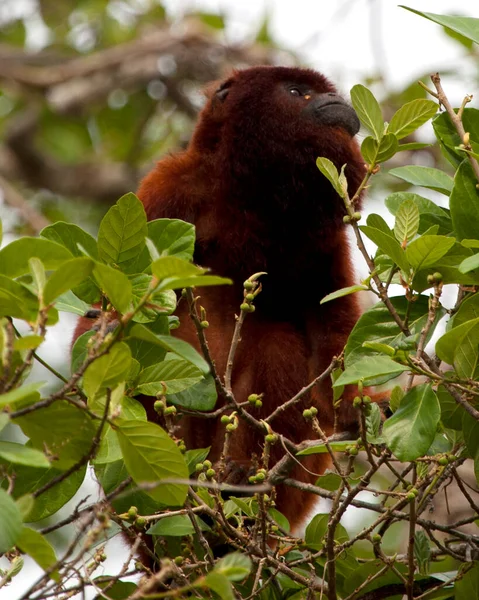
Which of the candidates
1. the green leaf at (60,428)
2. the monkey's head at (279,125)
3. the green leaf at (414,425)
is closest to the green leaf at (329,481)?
the green leaf at (414,425)

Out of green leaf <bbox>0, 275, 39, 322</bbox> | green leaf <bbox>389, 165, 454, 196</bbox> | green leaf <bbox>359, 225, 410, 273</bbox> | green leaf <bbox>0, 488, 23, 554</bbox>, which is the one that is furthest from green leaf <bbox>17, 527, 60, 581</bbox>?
green leaf <bbox>389, 165, 454, 196</bbox>

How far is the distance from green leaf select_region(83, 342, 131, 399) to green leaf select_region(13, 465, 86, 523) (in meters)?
0.43

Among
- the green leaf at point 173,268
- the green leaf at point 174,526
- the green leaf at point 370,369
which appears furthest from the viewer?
the green leaf at point 174,526

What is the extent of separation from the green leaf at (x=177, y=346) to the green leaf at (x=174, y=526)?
0.68 meters

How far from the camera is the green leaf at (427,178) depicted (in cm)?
249

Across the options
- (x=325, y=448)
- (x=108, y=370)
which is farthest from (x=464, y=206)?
(x=108, y=370)

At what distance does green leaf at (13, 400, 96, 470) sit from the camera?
1.78 m

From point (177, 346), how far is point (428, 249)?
2.17 feet

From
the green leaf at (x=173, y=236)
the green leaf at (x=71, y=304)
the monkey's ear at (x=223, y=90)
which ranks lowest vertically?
the green leaf at (x=71, y=304)

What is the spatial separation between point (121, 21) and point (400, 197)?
617 centimetres

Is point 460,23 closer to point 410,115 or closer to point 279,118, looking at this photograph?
point 410,115

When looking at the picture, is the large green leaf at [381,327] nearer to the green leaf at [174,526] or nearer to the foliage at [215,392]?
the foliage at [215,392]

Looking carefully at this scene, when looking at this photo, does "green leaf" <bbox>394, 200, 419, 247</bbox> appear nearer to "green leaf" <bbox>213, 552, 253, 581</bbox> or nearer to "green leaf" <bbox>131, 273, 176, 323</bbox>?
"green leaf" <bbox>131, 273, 176, 323</bbox>

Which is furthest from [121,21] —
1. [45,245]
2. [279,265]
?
[45,245]
